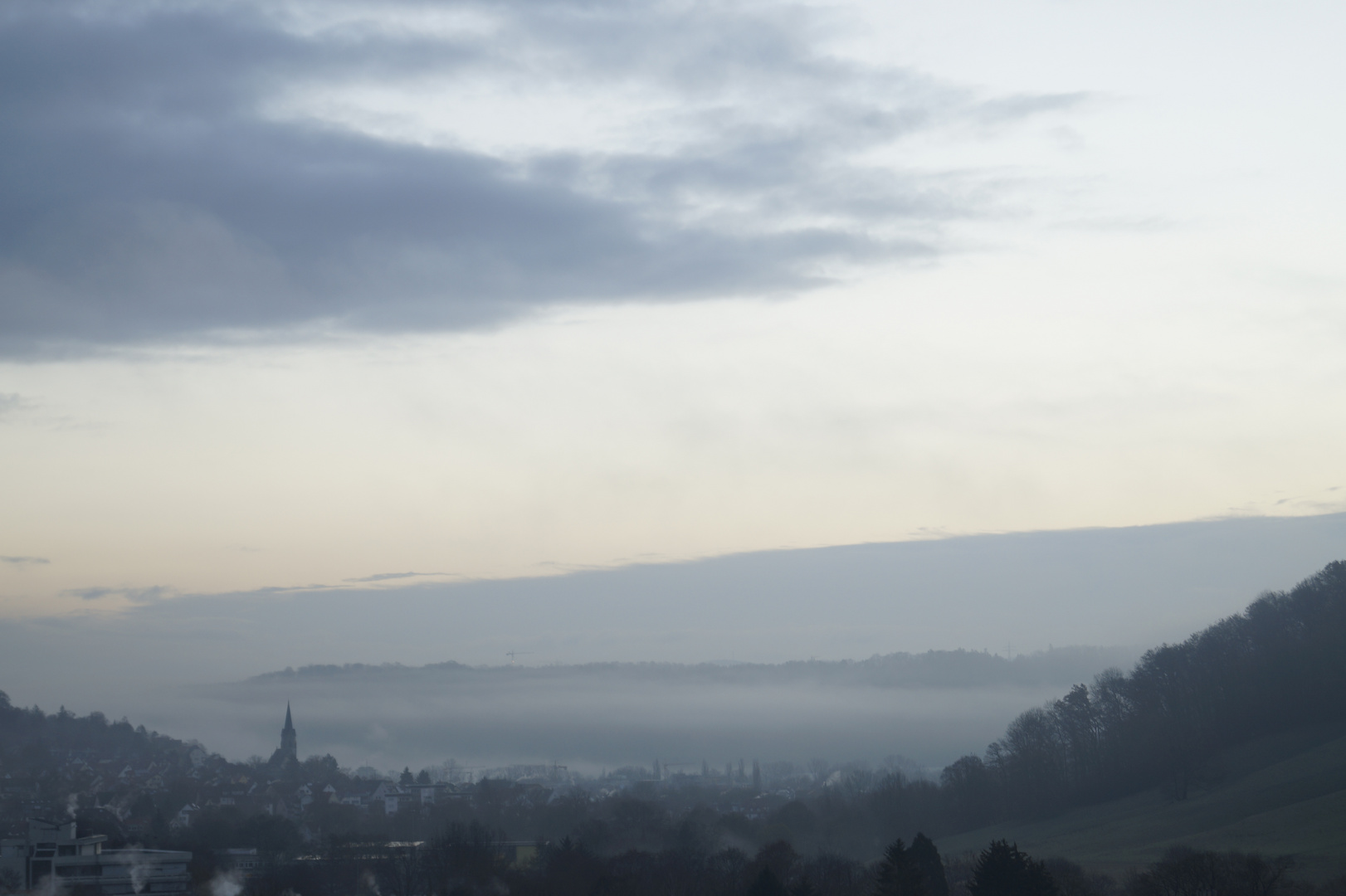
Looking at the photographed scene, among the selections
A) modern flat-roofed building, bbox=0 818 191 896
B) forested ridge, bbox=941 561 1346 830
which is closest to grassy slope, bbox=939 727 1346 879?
forested ridge, bbox=941 561 1346 830

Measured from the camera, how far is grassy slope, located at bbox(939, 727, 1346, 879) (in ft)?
320

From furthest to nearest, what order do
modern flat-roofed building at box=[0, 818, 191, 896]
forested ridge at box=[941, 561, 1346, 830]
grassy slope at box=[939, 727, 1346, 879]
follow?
forested ridge at box=[941, 561, 1346, 830] < modern flat-roofed building at box=[0, 818, 191, 896] < grassy slope at box=[939, 727, 1346, 879]

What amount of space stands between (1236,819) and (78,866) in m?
106

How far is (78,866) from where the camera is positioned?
107438 mm

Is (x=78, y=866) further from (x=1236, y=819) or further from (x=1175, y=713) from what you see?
(x=1175, y=713)

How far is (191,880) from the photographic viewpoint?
378 ft

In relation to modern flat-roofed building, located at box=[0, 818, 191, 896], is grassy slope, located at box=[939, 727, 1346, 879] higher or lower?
lower

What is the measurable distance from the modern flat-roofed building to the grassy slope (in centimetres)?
8260

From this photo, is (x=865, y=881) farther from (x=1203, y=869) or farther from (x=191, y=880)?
(x=191, y=880)

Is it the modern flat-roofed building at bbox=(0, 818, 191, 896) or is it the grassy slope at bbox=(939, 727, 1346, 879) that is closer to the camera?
the grassy slope at bbox=(939, 727, 1346, 879)

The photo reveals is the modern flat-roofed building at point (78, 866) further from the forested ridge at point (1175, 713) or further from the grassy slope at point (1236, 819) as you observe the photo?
the forested ridge at point (1175, 713)

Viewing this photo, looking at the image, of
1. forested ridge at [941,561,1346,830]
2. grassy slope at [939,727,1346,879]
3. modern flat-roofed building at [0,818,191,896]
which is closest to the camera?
grassy slope at [939,727,1346,879]

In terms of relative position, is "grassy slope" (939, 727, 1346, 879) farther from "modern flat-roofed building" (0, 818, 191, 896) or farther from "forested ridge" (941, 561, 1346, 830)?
"modern flat-roofed building" (0, 818, 191, 896)

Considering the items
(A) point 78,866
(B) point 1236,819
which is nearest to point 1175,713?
(B) point 1236,819
